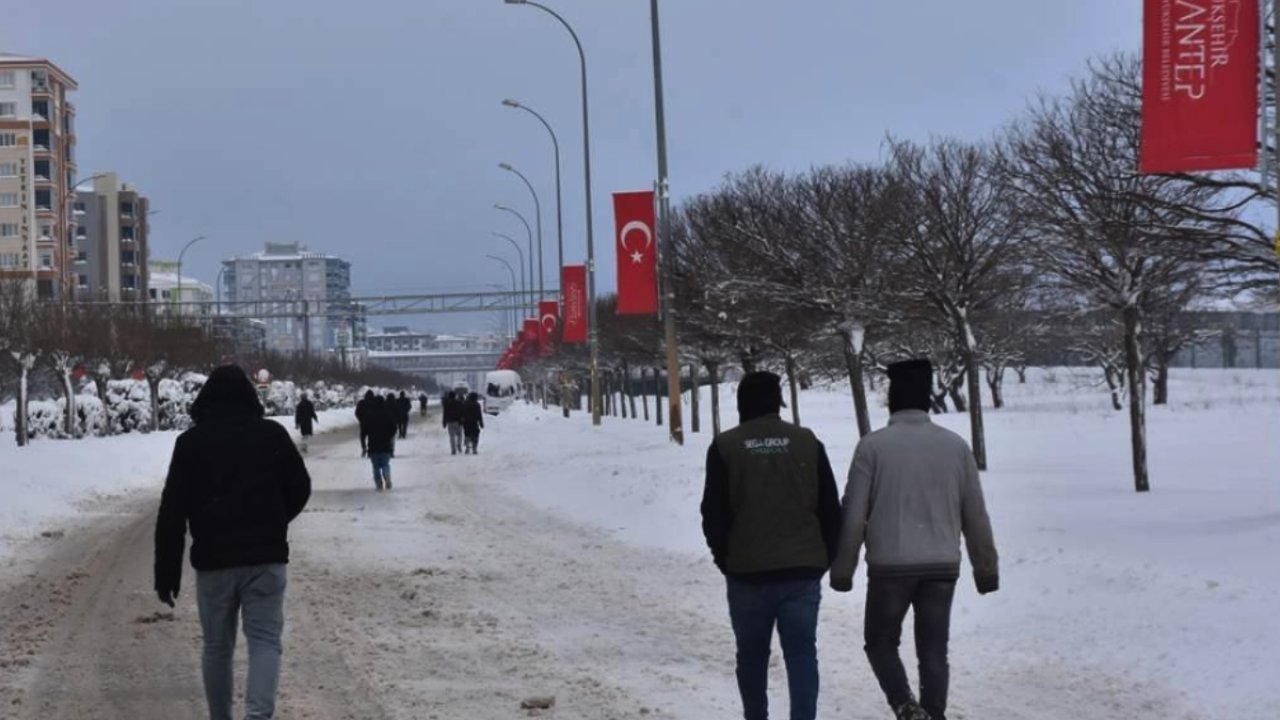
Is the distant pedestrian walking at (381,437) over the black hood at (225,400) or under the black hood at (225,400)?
under

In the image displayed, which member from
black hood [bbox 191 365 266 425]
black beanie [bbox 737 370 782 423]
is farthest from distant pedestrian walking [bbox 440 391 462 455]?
black beanie [bbox 737 370 782 423]

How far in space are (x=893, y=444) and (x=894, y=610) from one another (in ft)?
2.40

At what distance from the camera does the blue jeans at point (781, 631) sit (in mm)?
6688

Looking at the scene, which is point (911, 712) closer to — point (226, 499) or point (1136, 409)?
point (226, 499)

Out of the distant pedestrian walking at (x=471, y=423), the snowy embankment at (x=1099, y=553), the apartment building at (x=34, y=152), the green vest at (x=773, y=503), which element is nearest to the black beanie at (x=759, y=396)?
the green vest at (x=773, y=503)

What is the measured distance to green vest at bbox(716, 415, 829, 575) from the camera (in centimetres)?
664

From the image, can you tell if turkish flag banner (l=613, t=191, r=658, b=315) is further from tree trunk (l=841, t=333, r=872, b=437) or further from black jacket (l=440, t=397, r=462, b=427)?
black jacket (l=440, t=397, r=462, b=427)

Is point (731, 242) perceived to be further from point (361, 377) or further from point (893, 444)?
point (361, 377)

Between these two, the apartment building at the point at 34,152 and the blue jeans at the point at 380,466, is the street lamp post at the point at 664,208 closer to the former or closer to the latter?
the blue jeans at the point at 380,466

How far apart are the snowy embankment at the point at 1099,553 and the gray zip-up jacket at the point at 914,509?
1.92 metres

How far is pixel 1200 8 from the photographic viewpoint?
1115cm

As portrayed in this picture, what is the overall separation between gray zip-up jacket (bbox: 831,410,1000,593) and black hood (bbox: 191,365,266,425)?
2.80m

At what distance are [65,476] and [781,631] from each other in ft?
83.4

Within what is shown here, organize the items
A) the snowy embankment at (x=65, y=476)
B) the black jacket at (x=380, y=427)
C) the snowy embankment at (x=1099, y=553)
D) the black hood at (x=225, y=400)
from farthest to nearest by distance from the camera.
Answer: the black jacket at (x=380, y=427)
the snowy embankment at (x=65, y=476)
the snowy embankment at (x=1099, y=553)
the black hood at (x=225, y=400)
